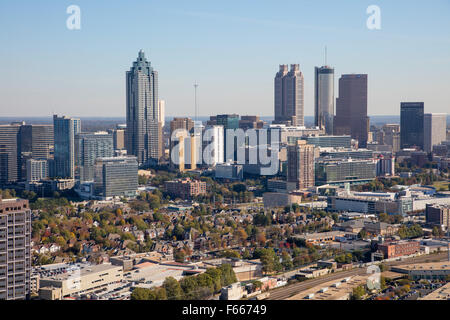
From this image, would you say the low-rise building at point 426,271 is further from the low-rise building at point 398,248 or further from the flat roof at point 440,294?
the low-rise building at point 398,248

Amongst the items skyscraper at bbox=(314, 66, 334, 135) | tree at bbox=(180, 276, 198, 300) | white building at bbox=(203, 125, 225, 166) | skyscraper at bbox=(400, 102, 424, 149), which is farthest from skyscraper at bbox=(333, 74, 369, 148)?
tree at bbox=(180, 276, 198, 300)

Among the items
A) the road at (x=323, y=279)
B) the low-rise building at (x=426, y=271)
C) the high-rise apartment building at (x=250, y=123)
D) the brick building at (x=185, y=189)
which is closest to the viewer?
the road at (x=323, y=279)

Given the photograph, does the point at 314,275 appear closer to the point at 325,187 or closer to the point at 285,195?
the point at 285,195

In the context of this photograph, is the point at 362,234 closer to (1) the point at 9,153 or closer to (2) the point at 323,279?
(2) the point at 323,279

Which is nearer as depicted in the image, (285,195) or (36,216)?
(36,216)

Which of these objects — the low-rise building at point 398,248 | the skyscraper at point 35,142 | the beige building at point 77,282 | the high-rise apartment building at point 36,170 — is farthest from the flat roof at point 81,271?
the skyscraper at point 35,142

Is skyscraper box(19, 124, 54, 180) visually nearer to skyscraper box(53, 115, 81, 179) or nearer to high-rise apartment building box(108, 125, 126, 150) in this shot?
skyscraper box(53, 115, 81, 179)
